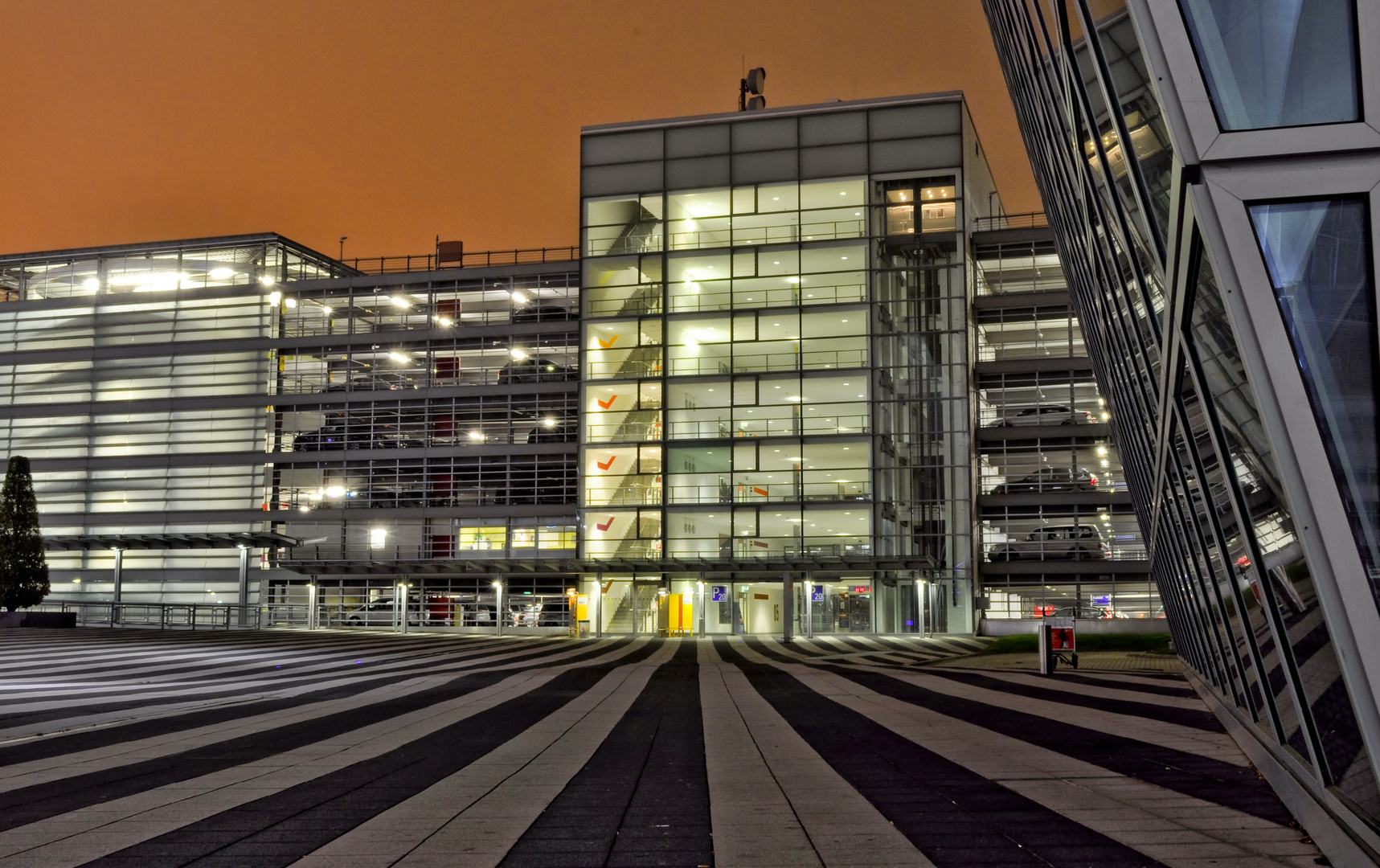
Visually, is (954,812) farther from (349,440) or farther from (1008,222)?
(1008,222)

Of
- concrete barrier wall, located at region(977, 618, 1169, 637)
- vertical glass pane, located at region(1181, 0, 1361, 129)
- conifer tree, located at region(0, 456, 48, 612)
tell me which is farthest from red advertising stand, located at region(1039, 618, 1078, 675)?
conifer tree, located at region(0, 456, 48, 612)

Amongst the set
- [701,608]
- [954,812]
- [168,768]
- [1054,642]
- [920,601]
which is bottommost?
[954,812]

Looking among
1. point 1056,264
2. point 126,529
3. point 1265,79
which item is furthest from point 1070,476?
point 1265,79

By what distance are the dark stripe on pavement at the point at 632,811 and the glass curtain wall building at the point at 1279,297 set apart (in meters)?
3.07

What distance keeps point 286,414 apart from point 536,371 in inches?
559

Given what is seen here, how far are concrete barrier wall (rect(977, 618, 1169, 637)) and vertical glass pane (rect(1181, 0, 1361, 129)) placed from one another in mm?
39393

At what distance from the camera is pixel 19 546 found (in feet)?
152

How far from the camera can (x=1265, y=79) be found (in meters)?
4.05

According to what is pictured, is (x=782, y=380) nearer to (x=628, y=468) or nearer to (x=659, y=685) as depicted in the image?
(x=628, y=468)

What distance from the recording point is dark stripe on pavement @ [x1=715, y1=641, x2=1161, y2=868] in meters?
6.16

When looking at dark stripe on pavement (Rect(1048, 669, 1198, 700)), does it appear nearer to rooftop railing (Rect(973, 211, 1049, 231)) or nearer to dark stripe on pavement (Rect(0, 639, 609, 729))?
dark stripe on pavement (Rect(0, 639, 609, 729))

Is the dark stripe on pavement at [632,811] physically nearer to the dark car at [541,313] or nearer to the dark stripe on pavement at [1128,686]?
the dark stripe on pavement at [1128,686]

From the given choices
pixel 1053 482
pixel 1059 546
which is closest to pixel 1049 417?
pixel 1053 482

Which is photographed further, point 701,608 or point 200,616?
point 200,616
